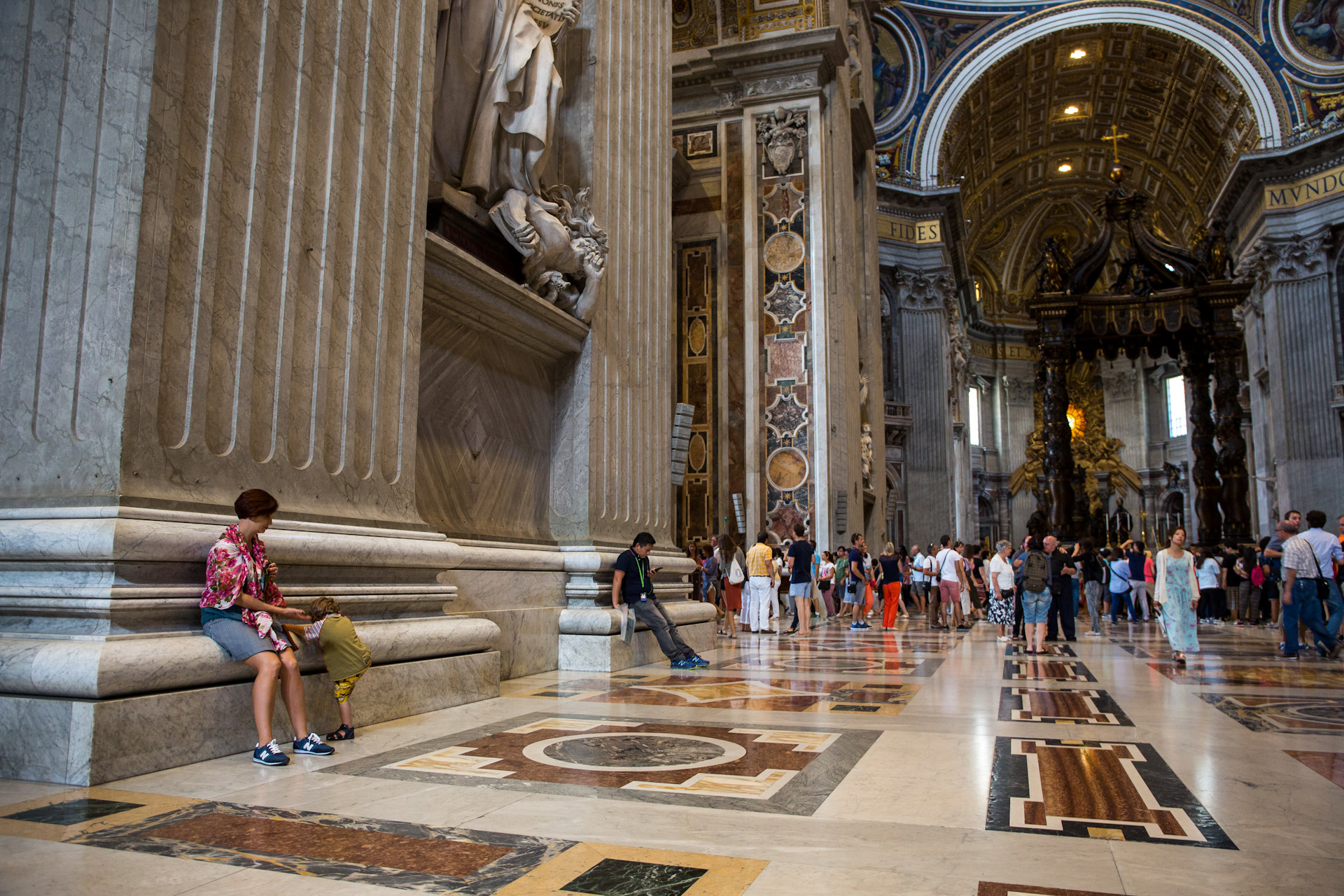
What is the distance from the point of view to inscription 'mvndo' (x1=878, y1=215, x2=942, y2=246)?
113 feet

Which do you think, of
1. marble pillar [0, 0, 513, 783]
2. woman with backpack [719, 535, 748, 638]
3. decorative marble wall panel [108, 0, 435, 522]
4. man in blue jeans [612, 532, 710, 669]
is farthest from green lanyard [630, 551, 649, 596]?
woman with backpack [719, 535, 748, 638]

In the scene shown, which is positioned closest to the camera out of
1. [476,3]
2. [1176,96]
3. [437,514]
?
[437,514]

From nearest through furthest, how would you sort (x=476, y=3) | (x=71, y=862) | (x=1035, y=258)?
1. (x=71, y=862)
2. (x=476, y=3)
3. (x=1035, y=258)

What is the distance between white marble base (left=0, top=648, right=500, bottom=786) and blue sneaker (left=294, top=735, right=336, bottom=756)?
0.77ft

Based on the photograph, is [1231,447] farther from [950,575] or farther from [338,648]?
[338,648]

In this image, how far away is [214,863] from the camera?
253cm

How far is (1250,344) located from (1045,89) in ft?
43.1

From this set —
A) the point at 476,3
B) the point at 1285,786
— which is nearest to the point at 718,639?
the point at 476,3

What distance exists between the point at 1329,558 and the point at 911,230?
27.3 meters

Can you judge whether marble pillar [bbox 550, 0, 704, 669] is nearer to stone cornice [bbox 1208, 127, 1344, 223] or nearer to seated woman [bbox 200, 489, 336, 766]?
seated woman [bbox 200, 489, 336, 766]

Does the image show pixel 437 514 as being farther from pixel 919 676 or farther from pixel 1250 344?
pixel 1250 344

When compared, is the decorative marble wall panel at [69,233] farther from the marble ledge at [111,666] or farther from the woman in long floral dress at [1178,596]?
the woman in long floral dress at [1178,596]

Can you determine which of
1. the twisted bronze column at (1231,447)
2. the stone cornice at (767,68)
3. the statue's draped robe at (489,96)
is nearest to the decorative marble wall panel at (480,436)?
the statue's draped robe at (489,96)

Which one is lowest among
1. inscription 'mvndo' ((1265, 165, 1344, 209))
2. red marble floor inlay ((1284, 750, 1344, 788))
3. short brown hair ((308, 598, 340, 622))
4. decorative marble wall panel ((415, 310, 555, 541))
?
red marble floor inlay ((1284, 750, 1344, 788))
